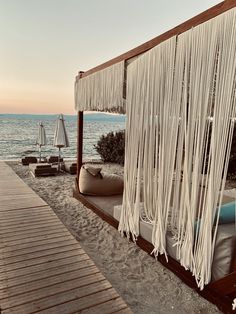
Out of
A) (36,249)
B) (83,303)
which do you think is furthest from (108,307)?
(36,249)

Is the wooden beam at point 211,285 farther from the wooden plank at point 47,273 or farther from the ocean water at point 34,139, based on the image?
the ocean water at point 34,139

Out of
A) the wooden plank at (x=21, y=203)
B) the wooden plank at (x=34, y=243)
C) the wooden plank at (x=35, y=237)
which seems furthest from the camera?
the wooden plank at (x=21, y=203)

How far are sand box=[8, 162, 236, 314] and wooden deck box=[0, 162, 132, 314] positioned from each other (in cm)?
18

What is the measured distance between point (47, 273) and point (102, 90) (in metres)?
2.58

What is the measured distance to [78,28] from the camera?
8.58 m

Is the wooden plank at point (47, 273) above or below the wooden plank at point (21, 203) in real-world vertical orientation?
above

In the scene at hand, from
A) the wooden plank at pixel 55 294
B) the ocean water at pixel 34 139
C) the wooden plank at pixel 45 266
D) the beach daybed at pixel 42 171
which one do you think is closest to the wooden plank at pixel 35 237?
the wooden plank at pixel 45 266

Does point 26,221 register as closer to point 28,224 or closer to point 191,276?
point 28,224

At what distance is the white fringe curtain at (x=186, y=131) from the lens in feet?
6.31

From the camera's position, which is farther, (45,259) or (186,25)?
(45,259)

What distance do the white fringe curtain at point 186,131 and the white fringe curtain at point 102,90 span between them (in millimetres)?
298

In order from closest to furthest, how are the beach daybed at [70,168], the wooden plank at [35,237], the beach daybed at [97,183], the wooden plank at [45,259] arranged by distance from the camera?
the wooden plank at [45,259] → the wooden plank at [35,237] → the beach daybed at [97,183] → the beach daybed at [70,168]

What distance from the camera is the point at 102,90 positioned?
3781mm

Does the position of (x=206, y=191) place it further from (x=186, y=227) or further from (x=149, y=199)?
(x=149, y=199)
